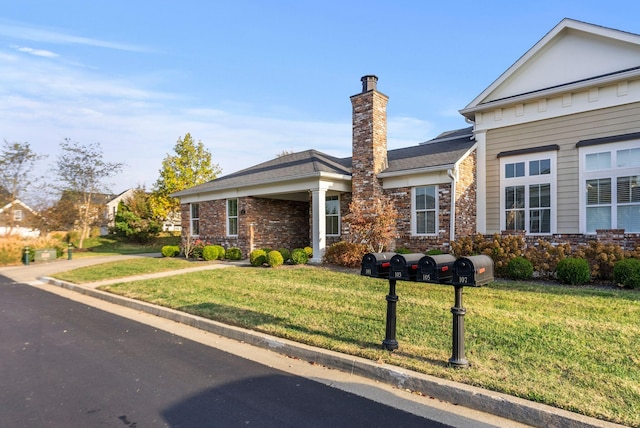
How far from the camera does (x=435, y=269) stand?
4.49m

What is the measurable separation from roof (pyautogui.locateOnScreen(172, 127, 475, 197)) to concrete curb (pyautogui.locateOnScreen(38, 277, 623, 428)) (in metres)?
8.54

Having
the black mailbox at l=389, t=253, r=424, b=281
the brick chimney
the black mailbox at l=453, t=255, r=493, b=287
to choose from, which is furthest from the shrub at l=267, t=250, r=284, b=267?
the black mailbox at l=453, t=255, r=493, b=287

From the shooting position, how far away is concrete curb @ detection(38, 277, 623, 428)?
10.7 feet

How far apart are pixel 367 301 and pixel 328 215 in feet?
28.7

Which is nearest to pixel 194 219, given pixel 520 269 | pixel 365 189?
pixel 365 189

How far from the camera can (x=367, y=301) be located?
7.47 metres

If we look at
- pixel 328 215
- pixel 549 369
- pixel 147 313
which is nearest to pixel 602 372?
pixel 549 369

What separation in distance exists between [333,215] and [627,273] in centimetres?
974

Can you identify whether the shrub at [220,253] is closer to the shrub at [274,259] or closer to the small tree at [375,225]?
the shrub at [274,259]

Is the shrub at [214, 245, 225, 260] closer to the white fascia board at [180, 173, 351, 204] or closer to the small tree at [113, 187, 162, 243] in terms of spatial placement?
the white fascia board at [180, 173, 351, 204]

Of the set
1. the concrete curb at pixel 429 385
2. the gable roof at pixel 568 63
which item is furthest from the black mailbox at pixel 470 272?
the gable roof at pixel 568 63

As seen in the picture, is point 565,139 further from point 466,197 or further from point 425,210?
point 425,210

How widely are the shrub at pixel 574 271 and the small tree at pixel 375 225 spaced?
487 centimetres

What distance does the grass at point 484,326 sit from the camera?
3791 mm
